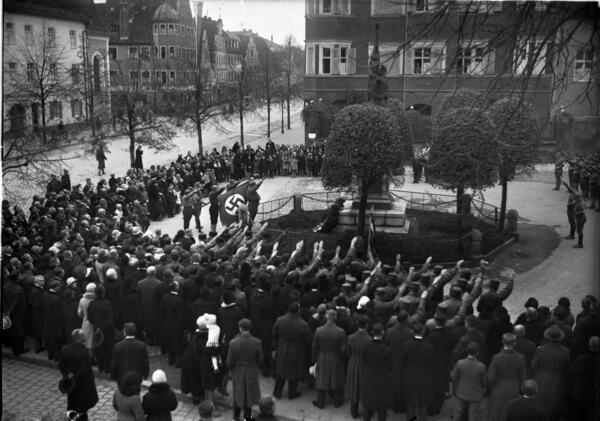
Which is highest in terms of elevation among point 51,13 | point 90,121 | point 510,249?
point 51,13

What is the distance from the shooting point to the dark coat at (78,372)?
8.78 m

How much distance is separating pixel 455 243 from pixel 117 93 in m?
20.2

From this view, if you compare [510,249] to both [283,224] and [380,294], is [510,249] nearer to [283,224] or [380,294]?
[283,224]

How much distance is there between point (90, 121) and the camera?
103 feet

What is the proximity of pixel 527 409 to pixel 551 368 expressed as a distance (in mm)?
1443

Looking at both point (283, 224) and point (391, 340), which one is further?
point (283, 224)

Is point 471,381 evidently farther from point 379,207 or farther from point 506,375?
point 379,207

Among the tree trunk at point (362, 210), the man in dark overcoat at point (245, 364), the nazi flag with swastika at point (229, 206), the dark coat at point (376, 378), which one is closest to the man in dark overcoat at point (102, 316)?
the man in dark overcoat at point (245, 364)

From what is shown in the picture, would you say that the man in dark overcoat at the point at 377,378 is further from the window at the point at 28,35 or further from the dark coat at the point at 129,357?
the window at the point at 28,35

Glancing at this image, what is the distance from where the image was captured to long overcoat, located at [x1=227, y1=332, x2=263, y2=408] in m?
9.01

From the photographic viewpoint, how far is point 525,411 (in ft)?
23.5

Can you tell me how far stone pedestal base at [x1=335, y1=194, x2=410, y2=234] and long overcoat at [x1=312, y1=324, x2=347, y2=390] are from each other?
28.6 feet

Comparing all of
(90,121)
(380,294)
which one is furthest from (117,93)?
(380,294)

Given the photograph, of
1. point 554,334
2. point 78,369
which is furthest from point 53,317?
point 554,334
